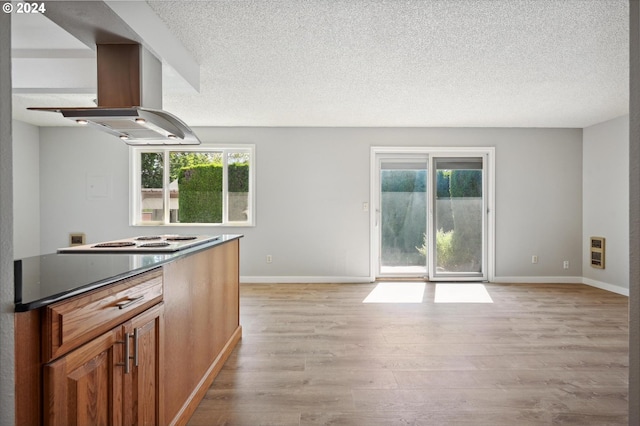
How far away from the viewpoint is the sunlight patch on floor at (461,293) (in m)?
4.75

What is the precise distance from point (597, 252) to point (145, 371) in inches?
246

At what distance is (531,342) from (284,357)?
2.09 meters

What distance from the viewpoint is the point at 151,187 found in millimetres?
5988

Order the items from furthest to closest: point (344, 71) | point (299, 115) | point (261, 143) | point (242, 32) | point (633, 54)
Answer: point (261, 143) → point (299, 115) → point (344, 71) → point (242, 32) → point (633, 54)

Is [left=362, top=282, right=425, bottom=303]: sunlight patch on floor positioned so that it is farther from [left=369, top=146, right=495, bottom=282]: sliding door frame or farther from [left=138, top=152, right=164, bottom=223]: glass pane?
[left=138, top=152, right=164, bottom=223]: glass pane

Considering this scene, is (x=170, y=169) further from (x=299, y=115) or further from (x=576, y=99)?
(x=576, y=99)

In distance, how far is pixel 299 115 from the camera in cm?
518

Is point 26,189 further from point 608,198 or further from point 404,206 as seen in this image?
point 608,198

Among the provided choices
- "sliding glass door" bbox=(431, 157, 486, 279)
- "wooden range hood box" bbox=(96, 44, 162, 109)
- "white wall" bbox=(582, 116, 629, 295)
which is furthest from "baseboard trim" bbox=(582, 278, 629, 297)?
"wooden range hood box" bbox=(96, 44, 162, 109)

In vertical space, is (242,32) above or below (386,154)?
above

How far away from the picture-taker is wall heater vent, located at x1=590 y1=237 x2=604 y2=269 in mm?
5446

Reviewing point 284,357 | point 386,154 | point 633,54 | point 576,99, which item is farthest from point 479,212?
point 633,54

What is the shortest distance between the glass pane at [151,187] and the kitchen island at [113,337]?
3.91 metres

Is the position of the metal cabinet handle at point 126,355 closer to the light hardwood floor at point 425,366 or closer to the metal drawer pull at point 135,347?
the metal drawer pull at point 135,347
